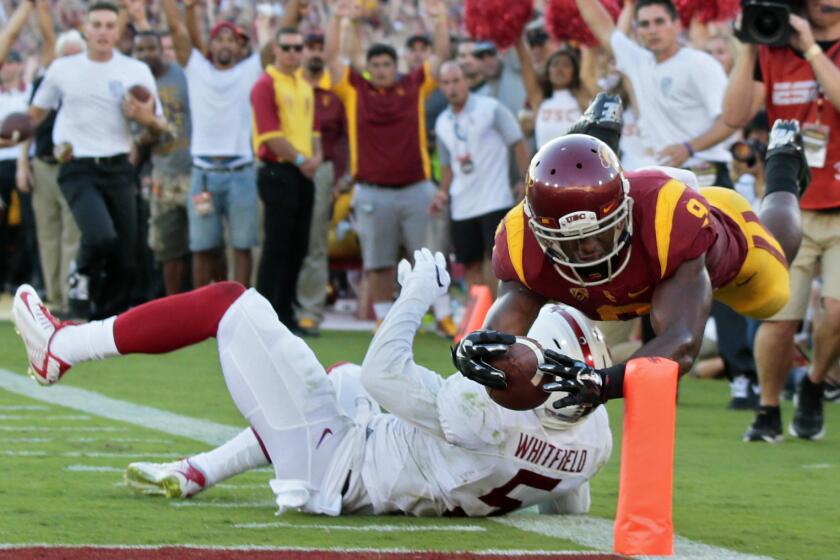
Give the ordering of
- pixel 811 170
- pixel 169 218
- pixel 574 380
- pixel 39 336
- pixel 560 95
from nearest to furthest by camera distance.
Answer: pixel 574 380
pixel 39 336
pixel 811 170
pixel 560 95
pixel 169 218

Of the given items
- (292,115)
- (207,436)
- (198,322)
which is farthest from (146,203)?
(198,322)

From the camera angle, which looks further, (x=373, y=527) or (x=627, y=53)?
(x=627, y=53)

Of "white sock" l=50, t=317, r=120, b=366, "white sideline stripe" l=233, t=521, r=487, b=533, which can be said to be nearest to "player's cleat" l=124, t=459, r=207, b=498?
"white sock" l=50, t=317, r=120, b=366

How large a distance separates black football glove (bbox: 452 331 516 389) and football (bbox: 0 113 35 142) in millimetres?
6226

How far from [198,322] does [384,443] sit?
68 cm

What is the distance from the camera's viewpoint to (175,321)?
4.79 m

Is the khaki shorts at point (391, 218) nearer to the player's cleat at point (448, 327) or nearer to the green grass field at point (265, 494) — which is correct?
the player's cleat at point (448, 327)

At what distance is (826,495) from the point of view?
17.5 ft

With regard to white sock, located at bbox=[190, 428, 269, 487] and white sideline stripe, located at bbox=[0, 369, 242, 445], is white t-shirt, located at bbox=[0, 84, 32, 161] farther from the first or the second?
white sock, located at bbox=[190, 428, 269, 487]

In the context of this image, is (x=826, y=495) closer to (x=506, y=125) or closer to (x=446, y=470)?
(x=446, y=470)

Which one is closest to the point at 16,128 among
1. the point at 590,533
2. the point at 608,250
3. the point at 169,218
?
the point at 169,218

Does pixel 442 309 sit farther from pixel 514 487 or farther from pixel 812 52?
pixel 514 487

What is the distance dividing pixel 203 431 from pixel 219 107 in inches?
194

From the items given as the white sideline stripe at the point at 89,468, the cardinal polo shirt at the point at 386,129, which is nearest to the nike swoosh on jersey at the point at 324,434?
the white sideline stripe at the point at 89,468
